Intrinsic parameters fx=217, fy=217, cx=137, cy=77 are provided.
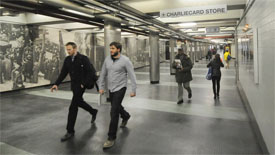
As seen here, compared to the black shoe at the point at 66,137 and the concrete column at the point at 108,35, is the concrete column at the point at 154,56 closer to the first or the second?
the concrete column at the point at 108,35

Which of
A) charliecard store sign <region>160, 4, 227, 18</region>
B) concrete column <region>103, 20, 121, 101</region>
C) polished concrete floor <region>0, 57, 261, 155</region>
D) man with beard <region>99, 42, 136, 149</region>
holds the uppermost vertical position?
charliecard store sign <region>160, 4, 227, 18</region>

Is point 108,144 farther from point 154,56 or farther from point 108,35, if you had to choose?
point 154,56

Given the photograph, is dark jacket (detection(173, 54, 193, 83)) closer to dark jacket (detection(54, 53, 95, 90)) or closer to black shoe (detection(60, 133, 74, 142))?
dark jacket (detection(54, 53, 95, 90))

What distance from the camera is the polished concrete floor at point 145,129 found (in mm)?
3668

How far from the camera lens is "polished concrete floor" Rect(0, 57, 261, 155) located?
3668mm

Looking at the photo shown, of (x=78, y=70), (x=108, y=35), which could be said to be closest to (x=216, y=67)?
(x=108, y=35)

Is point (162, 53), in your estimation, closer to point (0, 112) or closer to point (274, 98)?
point (0, 112)

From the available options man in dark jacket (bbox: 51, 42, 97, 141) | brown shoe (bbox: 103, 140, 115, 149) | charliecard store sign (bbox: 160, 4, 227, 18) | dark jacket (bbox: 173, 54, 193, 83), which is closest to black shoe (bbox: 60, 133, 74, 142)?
man in dark jacket (bbox: 51, 42, 97, 141)

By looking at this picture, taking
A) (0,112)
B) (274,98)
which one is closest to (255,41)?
(274,98)

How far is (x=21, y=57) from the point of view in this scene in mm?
10109

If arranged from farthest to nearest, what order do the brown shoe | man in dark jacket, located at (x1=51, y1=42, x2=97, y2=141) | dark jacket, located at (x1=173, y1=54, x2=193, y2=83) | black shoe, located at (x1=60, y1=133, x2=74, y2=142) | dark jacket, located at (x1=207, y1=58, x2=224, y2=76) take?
1. dark jacket, located at (x1=207, y1=58, x2=224, y2=76)
2. dark jacket, located at (x1=173, y1=54, x2=193, y2=83)
3. man in dark jacket, located at (x1=51, y1=42, x2=97, y2=141)
4. black shoe, located at (x1=60, y1=133, x2=74, y2=142)
5. the brown shoe

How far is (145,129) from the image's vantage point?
4.60 meters

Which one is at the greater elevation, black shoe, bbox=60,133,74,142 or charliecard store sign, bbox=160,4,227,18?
charliecard store sign, bbox=160,4,227,18

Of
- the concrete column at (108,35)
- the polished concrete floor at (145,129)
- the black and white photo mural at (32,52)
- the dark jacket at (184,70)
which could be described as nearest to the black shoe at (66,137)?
the polished concrete floor at (145,129)
